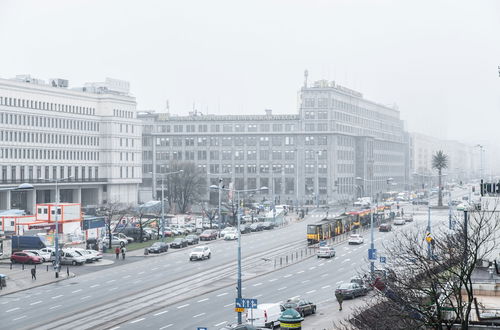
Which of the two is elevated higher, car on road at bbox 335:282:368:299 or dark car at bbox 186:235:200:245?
dark car at bbox 186:235:200:245

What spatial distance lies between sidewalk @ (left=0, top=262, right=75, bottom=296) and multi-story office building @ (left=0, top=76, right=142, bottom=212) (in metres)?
54.6

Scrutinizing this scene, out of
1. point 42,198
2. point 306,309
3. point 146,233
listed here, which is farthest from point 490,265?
point 42,198

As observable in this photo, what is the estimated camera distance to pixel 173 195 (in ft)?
513

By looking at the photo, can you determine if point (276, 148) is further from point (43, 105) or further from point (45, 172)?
point (43, 105)

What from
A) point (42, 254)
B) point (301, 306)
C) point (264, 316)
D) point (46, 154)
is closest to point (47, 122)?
point (46, 154)

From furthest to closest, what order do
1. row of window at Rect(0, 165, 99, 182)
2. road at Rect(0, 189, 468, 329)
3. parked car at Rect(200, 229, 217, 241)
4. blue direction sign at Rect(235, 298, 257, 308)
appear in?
1. row of window at Rect(0, 165, 99, 182)
2. parked car at Rect(200, 229, 217, 241)
3. road at Rect(0, 189, 468, 329)
4. blue direction sign at Rect(235, 298, 257, 308)

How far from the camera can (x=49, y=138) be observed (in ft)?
448

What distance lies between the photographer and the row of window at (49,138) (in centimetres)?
12694

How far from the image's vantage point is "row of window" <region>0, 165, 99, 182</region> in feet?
414

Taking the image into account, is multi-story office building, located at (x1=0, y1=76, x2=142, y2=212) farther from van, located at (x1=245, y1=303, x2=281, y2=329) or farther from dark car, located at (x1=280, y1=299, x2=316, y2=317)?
van, located at (x1=245, y1=303, x2=281, y2=329)

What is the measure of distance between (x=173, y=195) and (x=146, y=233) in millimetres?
60665

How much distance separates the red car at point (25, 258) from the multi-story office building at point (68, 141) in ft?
166

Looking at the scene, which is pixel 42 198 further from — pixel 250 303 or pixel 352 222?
pixel 250 303

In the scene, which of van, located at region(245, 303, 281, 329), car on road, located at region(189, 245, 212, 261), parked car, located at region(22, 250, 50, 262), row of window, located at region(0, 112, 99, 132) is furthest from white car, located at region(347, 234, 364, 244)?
row of window, located at region(0, 112, 99, 132)
